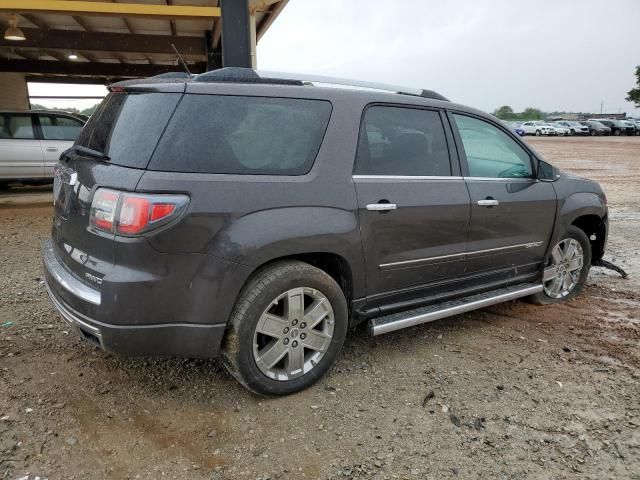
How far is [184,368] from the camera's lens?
3.26 m

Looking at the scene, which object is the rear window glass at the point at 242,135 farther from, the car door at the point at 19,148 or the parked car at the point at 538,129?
the parked car at the point at 538,129

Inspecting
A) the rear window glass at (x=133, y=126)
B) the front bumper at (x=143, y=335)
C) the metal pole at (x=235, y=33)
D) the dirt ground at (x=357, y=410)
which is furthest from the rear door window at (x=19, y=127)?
the front bumper at (x=143, y=335)

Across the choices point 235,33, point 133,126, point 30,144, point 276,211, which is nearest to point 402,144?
point 276,211

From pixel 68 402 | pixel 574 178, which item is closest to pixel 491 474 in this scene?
pixel 68 402

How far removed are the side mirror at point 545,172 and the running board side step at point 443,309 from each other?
890 mm

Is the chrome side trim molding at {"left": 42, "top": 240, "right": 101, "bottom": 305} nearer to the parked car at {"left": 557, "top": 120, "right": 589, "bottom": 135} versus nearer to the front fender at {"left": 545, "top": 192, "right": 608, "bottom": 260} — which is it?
the front fender at {"left": 545, "top": 192, "right": 608, "bottom": 260}

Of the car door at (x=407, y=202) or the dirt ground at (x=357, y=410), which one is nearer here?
the dirt ground at (x=357, y=410)

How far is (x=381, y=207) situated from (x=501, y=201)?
1222mm

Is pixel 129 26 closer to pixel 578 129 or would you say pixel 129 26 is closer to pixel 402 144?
pixel 402 144

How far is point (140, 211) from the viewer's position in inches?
94.8

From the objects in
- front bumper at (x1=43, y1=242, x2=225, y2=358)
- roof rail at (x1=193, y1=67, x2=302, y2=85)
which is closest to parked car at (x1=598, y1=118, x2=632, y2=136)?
roof rail at (x1=193, y1=67, x2=302, y2=85)

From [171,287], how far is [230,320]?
15.4 inches

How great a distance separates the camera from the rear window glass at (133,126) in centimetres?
255

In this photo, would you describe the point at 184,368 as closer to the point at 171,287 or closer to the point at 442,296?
the point at 171,287
